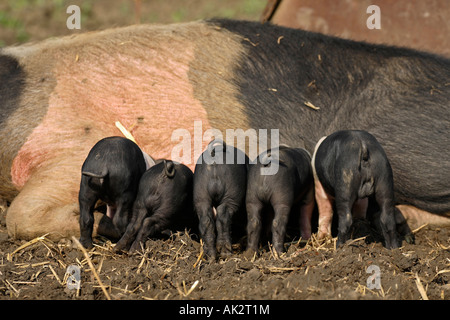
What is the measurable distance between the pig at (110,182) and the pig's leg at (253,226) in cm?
70

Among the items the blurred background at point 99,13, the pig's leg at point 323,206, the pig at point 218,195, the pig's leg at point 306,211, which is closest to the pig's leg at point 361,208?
the pig's leg at point 323,206

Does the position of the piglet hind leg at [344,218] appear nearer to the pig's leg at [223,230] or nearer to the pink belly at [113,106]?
the pig's leg at [223,230]

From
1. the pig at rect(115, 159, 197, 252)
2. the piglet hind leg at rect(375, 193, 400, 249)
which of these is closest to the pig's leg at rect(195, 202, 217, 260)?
the pig at rect(115, 159, 197, 252)

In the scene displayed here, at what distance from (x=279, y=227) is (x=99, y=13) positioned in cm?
826

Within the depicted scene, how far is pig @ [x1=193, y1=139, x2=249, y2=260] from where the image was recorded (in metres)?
3.18

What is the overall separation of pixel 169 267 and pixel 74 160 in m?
1.35

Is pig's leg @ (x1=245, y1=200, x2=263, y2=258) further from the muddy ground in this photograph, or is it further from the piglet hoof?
the piglet hoof

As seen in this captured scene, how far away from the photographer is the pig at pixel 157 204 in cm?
327

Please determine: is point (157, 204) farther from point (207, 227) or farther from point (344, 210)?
point (344, 210)

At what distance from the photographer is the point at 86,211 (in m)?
3.37

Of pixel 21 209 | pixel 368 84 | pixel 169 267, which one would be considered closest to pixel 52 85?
pixel 21 209

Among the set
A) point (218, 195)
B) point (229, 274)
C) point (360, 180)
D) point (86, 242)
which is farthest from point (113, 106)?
point (360, 180)

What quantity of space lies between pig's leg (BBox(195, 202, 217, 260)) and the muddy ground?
7 cm
